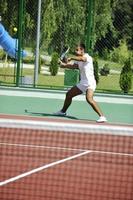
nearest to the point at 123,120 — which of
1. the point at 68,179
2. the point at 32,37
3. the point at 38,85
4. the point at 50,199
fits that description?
the point at 38,85

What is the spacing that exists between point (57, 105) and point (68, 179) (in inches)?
292

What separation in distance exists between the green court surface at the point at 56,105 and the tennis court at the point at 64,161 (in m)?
0.43

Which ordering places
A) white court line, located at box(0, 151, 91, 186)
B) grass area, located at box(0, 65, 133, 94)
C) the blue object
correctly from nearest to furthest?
white court line, located at box(0, 151, 91, 186) < grass area, located at box(0, 65, 133, 94) < the blue object

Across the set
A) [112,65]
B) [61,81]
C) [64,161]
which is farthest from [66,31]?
[64,161]

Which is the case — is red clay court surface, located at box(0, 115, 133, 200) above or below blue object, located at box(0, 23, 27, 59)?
below

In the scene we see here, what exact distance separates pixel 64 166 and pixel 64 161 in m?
0.44

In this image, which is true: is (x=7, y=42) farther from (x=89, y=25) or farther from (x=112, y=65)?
(x=89, y=25)

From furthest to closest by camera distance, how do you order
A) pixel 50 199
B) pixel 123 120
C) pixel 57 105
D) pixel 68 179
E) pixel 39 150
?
pixel 57 105
pixel 123 120
pixel 39 150
pixel 68 179
pixel 50 199

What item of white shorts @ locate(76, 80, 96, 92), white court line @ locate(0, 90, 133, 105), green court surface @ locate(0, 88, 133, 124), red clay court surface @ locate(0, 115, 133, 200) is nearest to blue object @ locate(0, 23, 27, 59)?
white court line @ locate(0, 90, 133, 105)

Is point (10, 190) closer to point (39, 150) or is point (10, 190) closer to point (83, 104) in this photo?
point (39, 150)

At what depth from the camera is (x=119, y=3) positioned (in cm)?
1648

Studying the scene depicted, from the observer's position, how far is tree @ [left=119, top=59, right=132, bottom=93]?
16491mm

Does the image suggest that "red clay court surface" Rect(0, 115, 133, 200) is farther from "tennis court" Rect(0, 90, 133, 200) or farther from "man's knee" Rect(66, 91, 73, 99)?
"man's knee" Rect(66, 91, 73, 99)

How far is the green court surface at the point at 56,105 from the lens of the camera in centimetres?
1228
